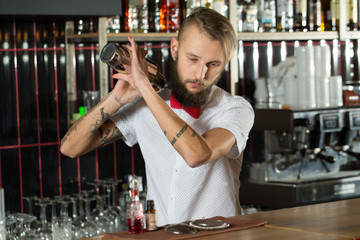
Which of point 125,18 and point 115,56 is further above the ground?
point 125,18

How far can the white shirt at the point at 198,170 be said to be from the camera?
2.48 meters

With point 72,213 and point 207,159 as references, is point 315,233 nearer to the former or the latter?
point 207,159

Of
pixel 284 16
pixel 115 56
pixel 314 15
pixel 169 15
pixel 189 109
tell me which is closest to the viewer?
pixel 115 56

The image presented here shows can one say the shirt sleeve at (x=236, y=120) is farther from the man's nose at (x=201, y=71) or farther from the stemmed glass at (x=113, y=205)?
the stemmed glass at (x=113, y=205)

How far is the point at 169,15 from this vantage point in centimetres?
383

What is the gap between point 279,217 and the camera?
91.4 inches

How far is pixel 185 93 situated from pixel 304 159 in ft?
5.91

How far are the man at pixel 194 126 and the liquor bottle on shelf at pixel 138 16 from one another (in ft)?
3.86

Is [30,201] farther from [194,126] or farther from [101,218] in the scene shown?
[194,126]

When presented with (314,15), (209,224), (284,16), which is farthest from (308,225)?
(314,15)

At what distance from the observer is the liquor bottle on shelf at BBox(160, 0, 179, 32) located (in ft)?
12.5

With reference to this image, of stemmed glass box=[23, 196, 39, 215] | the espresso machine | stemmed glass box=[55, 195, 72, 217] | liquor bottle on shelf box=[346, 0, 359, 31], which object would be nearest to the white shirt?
stemmed glass box=[55, 195, 72, 217]

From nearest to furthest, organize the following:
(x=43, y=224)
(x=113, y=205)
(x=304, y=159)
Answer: (x=43, y=224) < (x=113, y=205) < (x=304, y=159)

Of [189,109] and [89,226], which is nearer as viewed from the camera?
[189,109]
